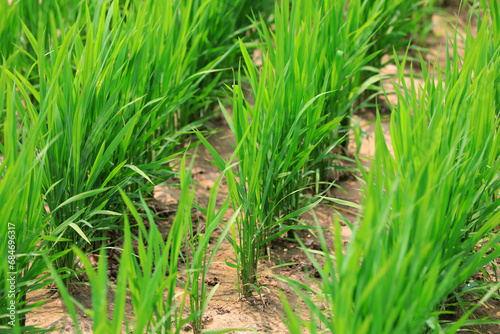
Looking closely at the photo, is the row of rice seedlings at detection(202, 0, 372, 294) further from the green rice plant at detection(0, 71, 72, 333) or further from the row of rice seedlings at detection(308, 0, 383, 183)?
the green rice plant at detection(0, 71, 72, 333)

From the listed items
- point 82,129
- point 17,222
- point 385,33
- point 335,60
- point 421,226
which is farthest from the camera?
point 385,33

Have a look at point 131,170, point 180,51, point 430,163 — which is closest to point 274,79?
point 180,51

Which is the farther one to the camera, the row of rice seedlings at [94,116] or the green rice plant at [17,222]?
the row of rice seedlings at [94,116]

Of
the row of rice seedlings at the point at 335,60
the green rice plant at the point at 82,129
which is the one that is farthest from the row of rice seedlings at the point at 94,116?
the row of rice seedlings at the point at 335,60

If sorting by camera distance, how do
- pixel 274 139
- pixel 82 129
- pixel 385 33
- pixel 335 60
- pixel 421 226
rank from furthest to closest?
pixel 385 33 → pixel 335 60 → pixel 274 139 → pixel 82 129 → pixel 421 226

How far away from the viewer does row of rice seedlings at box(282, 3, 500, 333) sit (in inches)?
43.0

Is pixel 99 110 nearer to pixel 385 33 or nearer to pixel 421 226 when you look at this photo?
pixel 421 226

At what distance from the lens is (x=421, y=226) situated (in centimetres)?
116

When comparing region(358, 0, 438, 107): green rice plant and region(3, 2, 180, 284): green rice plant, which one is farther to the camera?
region(358, 0, 438, 107): green rice plant

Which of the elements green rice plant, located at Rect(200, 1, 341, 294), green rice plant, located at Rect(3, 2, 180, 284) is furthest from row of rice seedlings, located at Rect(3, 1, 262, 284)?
green rice plant, located at Rect(200, 1, 341, 294)

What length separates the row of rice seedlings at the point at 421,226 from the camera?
3.59ft

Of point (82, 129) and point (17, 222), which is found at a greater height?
point (82, 129)

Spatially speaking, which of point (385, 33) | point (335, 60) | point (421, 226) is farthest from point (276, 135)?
point (385, 33)

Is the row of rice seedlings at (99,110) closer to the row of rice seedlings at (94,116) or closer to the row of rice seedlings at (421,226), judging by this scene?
the row of rice seedlings at (94,116)
